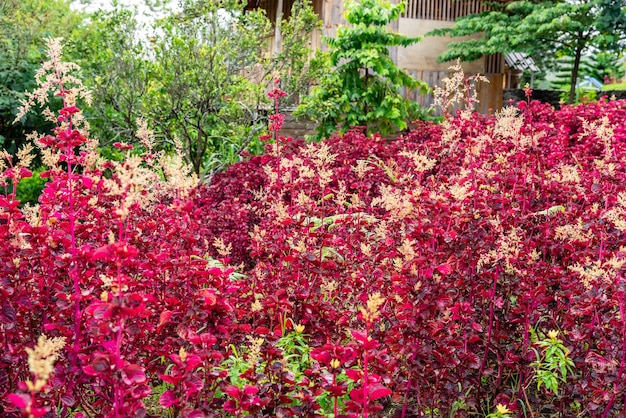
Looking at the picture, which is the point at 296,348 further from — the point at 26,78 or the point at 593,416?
the point at 26,78

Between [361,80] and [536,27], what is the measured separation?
15.9 ft

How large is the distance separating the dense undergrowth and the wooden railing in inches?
422

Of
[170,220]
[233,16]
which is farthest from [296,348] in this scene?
[233,16]

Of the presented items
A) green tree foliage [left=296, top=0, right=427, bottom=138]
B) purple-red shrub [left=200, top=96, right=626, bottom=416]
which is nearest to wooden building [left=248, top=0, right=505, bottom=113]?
green tree foliage [left=296, top=0, right=427, bottom=138]

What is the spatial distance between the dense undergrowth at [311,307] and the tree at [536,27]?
9.92 meters

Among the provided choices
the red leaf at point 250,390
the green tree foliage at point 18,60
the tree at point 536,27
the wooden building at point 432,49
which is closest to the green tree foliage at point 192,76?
the green tree foliage at point 18,60

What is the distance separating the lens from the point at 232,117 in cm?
813

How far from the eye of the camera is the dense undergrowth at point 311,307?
1.83m

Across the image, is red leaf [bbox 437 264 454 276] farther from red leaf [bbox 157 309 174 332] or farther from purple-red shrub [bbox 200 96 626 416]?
red leaf [bbox 157 309 174 332]

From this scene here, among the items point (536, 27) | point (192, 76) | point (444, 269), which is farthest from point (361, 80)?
point (444, 269)

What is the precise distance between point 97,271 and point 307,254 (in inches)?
35.0

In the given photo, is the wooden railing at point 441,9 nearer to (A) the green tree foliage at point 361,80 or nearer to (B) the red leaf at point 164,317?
(A) the green tree foliage at point 361,80

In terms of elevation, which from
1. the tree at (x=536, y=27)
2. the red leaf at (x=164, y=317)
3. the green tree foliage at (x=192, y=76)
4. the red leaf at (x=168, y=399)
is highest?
the tree at (x=536, y=27)

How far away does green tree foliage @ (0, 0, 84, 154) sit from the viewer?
33.8 ft
